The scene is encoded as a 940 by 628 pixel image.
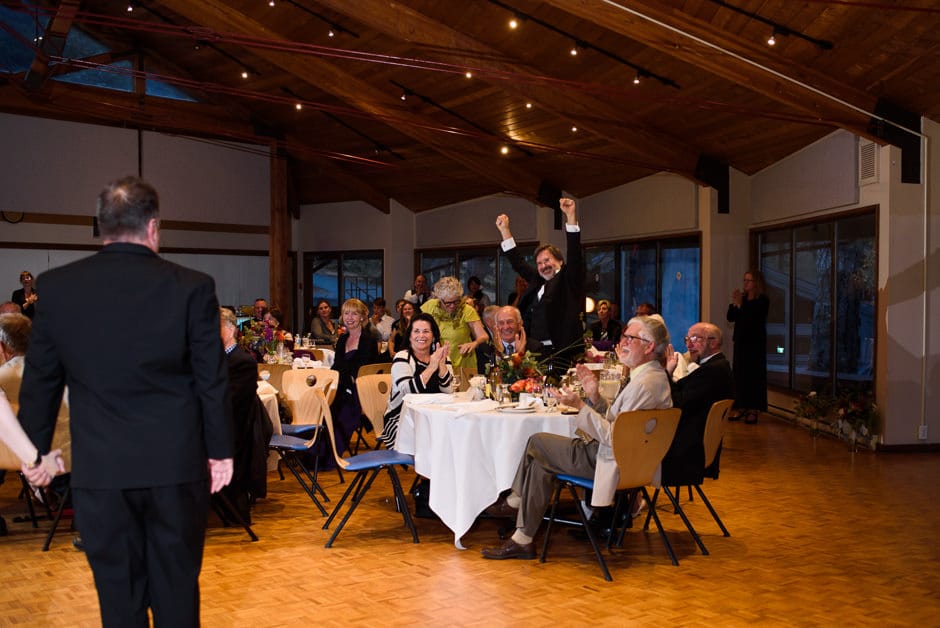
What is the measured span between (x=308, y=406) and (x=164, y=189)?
33.2 ft

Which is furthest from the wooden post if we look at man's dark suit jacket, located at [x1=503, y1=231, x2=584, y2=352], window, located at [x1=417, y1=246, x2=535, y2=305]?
man's dark suit jacket, located at [x1=503, y1=231, x2=584, y2=352]

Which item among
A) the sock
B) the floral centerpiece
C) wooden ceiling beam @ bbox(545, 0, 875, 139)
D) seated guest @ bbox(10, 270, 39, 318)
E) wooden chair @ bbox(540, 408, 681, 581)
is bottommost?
the sock

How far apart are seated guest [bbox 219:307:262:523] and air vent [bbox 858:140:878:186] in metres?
6.05

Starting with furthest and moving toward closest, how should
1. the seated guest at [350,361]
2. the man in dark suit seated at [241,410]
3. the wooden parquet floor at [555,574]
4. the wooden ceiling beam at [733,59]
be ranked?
the wooden ceiling beam at [733,59]
the seated guest at [350,361]
the man in dark suit seated at [241,410]
the wooden parquet floor at [555,574]

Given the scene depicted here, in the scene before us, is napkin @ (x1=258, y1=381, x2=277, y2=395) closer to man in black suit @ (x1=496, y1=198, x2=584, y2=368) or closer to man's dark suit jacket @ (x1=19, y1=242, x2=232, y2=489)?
man in black suit @ (x1=496, y1=198, x2=584, y2=368)

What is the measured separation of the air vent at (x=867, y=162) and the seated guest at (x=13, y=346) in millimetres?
7139

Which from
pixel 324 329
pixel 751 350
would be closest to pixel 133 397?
pixel 751 350

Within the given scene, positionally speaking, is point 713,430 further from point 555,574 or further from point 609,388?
point 555,574

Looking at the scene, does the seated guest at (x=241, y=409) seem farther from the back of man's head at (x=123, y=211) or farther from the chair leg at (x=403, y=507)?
the back of man's head at (x=123, y=211)

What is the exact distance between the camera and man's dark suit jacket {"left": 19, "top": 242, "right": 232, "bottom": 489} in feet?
8.34

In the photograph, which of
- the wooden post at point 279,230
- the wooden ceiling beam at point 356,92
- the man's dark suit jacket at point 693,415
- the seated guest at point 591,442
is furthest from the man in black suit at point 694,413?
the wooden post at point 279,230

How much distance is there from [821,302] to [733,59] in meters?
3.39

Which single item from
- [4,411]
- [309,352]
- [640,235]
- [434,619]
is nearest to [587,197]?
[640,235]

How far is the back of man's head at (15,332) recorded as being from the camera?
5406 mm
